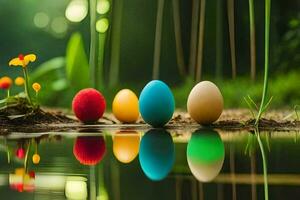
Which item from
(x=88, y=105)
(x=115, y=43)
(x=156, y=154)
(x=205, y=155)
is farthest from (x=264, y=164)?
(x=115, y=43)

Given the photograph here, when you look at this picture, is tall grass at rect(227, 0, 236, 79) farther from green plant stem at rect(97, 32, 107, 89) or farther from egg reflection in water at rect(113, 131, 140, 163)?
egg reflection in water at rect(113, 131, 140, 163)

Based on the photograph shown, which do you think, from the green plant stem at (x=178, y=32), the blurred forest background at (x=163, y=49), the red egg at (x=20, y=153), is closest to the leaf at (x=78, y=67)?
the blurred forest background at (x=163, y=49)

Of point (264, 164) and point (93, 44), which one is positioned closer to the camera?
point (264, 164)

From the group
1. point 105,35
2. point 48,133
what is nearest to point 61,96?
point 105,35

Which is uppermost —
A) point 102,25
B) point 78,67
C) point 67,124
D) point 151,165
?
point 102,25

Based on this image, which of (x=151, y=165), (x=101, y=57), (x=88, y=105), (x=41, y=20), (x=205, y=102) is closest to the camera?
(x=151, y=165)

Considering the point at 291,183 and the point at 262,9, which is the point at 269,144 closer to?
the point at 291,183

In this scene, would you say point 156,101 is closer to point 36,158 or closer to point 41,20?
point 36,158
